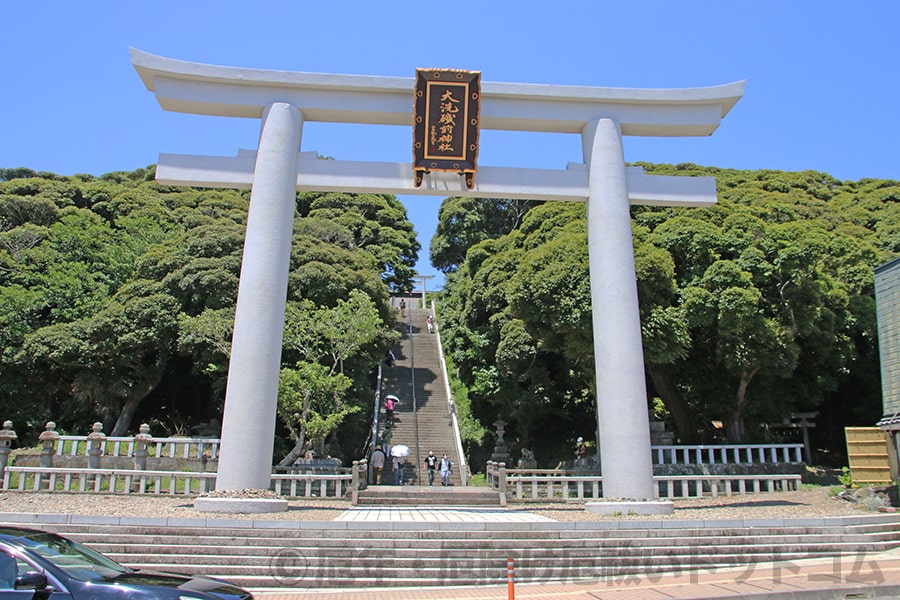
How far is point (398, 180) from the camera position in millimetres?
13008

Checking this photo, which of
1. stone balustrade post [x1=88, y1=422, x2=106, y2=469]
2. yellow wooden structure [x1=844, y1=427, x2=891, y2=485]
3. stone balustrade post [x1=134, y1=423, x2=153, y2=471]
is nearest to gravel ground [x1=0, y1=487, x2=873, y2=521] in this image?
yellow wooden structure [x1=844, y1=427, x2=891, y2=485]

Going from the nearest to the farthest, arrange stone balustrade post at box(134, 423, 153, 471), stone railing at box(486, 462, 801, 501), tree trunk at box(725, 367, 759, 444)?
stone railing at box(486, 462, 801, 501) < stone balustrade post at box(134, 423, 153, 471) < tree trunk at box(725, 367, 759, 444)

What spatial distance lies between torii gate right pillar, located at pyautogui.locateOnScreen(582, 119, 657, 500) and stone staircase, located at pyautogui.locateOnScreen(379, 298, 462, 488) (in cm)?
988

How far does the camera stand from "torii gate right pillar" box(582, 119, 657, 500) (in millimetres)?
11993

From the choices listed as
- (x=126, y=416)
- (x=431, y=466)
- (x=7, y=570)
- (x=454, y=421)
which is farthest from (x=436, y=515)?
(x=126, y=416)

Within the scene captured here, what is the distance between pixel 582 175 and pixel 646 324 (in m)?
5.52

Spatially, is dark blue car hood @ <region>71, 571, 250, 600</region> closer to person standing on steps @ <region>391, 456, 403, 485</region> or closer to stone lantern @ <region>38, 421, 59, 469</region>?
stone lantern @ <region>38, 421, 59, 469</region>

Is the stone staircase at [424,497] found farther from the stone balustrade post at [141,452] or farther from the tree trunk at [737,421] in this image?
the tree trunk at [737,421]

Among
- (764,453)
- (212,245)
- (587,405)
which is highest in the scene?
(212,245)

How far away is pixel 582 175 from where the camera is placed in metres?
13.4

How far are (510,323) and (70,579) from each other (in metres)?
19.7

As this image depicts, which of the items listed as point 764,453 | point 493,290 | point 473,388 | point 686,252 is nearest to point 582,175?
point 686,252

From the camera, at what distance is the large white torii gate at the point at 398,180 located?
1184cm

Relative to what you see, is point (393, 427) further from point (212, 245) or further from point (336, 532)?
point (336, 532)
